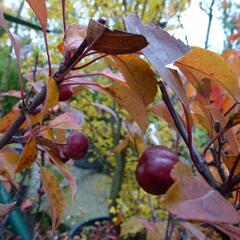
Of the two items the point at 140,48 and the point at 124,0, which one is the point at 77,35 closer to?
the point at 140,48

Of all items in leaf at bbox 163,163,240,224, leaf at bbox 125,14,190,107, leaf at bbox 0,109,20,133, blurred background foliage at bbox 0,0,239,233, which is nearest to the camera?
leaf at bbox 163,163,240,224

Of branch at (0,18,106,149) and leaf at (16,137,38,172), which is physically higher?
branch at (0,18,106,149)

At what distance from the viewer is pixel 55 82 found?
401 millimetres

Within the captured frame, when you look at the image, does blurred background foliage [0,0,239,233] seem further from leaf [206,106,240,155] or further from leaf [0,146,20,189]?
leaf [206,106,240,155]

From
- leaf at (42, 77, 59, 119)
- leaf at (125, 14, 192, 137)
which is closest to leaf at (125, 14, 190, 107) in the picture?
leaf at (125, 14, 192, 137)

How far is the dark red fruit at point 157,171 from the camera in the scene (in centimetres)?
34

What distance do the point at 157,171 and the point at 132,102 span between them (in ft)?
0.48

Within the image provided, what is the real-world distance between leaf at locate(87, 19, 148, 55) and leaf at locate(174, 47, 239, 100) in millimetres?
43

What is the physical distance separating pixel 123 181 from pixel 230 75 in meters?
1.57

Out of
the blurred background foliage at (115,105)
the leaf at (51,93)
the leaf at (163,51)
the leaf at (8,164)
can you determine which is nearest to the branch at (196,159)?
the leaf at (163,51)

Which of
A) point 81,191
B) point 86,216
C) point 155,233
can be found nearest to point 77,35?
point 155,233

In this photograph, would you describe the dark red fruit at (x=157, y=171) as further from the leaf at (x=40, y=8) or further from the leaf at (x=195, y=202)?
the leaf at (x=40, y=8)

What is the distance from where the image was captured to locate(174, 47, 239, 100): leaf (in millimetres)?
324

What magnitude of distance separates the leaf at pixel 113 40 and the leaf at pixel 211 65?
4cm
